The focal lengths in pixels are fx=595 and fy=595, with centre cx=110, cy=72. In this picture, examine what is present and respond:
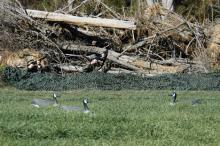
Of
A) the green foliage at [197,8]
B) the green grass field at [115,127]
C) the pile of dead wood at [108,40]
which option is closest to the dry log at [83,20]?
the pile of dead wood at [108,40]

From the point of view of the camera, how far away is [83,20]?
83.7 feet

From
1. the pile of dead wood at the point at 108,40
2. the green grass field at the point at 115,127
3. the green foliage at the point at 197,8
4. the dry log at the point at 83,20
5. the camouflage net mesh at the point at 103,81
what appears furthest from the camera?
the green foliage at the point at 197,8

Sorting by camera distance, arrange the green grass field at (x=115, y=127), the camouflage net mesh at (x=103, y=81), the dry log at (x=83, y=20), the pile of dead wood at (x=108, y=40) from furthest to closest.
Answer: the dry log at (x=83, y=20) < the pile of dead wood at (x=108, y=40) < the camouflage net mesh at (x=103, y=81) < the green grass field at (x=115, y=127)

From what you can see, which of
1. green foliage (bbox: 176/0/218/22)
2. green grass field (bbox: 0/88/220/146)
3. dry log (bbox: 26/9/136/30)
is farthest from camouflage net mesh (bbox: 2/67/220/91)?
green foliage (bbox: 176/0/218/22)

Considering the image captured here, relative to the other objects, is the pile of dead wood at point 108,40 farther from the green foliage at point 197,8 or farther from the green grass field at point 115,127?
the green grass field at point 115,127

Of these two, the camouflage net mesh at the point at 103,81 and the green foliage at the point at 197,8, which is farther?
the green foliage at the point at 197,8

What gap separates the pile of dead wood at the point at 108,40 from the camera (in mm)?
24609

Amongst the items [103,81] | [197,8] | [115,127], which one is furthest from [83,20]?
[115,127]

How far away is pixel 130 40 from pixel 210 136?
1711 centimetres

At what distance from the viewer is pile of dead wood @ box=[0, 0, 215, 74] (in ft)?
80.7

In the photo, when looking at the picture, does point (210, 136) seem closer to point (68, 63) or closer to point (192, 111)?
point (192, 111)

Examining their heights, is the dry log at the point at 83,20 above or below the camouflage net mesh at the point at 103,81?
above

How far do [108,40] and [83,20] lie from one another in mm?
1626

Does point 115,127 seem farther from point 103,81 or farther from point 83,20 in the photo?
point 83,20
